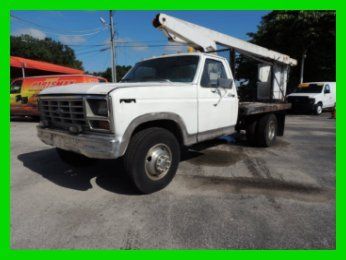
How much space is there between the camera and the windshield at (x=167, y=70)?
4.57 meters

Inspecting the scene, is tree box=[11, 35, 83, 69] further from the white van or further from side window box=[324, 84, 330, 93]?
side window box=[324, 84, 330, 93]

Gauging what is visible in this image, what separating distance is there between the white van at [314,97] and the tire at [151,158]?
44.6 feet

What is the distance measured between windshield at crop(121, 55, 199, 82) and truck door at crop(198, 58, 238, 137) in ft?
0.81

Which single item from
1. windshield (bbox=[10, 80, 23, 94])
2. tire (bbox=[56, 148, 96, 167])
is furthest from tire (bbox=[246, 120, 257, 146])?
windshield (bbox=[10, 80, 23, 94])

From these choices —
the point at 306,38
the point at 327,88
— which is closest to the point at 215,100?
the point at 327,88

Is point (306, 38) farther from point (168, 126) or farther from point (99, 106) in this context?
point (99, 106)

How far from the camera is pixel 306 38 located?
17938 millimetres

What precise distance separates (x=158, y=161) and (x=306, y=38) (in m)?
18.1

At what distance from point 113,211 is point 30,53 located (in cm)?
4593

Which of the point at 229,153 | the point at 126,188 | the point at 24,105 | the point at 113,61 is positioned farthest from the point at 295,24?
the point at 126,188

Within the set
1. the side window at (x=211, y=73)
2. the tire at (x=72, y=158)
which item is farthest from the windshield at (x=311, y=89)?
the tire at (x=72, y=158)

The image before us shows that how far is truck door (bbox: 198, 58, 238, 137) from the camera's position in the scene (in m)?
4.51

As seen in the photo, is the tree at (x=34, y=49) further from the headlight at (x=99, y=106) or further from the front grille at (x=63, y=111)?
the headlight at (x=99, y=106)

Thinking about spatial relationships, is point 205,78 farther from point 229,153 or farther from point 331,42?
point 331,42
